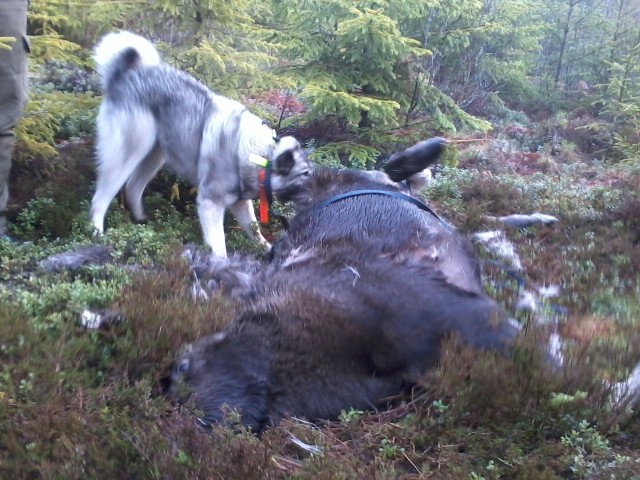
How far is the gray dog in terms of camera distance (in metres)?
6.09

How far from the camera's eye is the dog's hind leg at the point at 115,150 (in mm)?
6211

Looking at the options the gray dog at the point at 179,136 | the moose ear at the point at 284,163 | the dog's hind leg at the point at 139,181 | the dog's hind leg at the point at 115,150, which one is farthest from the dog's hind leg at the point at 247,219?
the dog's hind leg at the point at 115,150

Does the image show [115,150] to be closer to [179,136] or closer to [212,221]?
[179,136]

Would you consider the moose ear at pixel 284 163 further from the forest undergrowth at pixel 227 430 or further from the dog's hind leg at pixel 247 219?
the forest undergrowth at pixel 227 430

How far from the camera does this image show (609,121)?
1648 cm

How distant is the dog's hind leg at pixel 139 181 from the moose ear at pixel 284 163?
4.86ft

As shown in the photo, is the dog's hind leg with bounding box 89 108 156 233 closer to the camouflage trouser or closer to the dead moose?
the camouflage trouser

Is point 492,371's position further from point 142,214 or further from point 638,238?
point 142,214

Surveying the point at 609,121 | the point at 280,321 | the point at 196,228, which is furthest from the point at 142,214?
the point at 609,121

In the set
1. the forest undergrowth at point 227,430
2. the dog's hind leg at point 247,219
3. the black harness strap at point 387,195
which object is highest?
the black harness strap at point 387,195

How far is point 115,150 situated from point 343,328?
3.77 meters

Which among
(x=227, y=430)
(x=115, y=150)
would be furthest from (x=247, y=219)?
(x=227, y=430)

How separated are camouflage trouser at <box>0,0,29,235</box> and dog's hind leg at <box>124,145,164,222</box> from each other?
1171mm

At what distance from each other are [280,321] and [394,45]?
6.31 m
